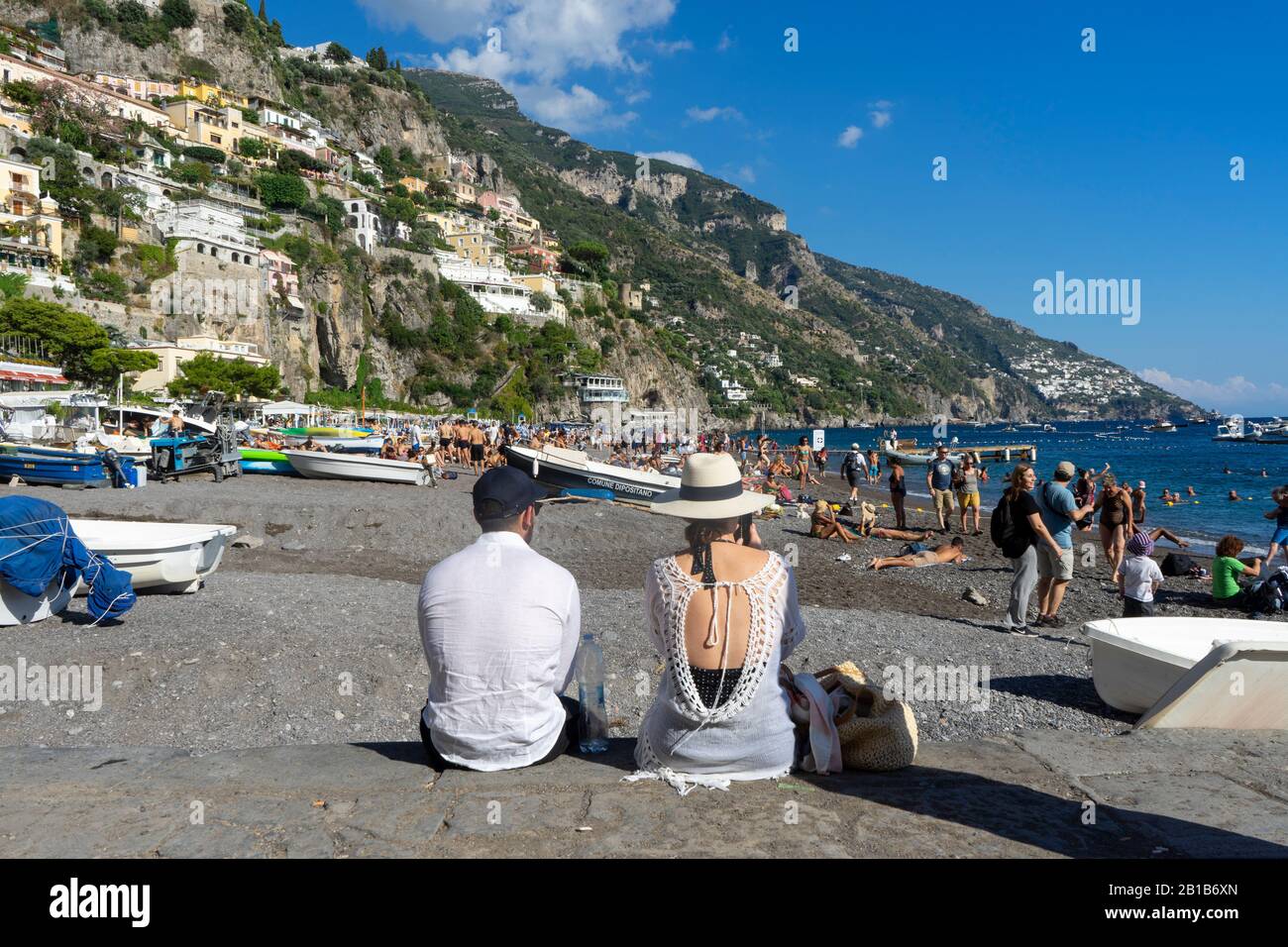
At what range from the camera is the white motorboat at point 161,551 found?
8.50 m

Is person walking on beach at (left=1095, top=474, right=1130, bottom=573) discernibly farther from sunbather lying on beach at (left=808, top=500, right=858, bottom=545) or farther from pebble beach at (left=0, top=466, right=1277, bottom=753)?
sunbather lying on beach at (left=808, top=500, right=858, bottom=545)

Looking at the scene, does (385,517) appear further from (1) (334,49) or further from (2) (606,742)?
(1) (334,49)

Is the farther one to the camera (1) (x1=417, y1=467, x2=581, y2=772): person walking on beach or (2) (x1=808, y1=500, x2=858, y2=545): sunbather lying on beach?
(2) (x1=808, y1=500, x2=858, y2=545): sunbather lying on beach

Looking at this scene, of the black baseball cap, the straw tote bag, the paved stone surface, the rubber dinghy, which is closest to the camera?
the paved stone surface

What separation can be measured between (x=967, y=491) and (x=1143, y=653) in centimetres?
1370

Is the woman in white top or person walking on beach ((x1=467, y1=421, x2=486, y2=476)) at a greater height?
person walking on beach ((x1=467, y1=421, x2=486, y2=476))

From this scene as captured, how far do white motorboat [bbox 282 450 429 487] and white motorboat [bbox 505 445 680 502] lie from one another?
356 cm

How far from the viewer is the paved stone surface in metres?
2.65

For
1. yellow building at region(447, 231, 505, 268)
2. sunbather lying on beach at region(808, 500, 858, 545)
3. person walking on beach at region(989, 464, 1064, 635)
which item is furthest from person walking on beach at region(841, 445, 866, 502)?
yellow building at region(447, 231, 505, 268)

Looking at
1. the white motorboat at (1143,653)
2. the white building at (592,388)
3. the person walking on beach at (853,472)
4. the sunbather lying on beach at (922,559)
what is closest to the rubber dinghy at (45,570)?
the white motorboat at (1143,653)

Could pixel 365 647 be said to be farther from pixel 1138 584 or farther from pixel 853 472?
pixel 853 472

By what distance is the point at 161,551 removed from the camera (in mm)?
8672

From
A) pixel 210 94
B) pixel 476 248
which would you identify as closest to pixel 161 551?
pixel 210 94
